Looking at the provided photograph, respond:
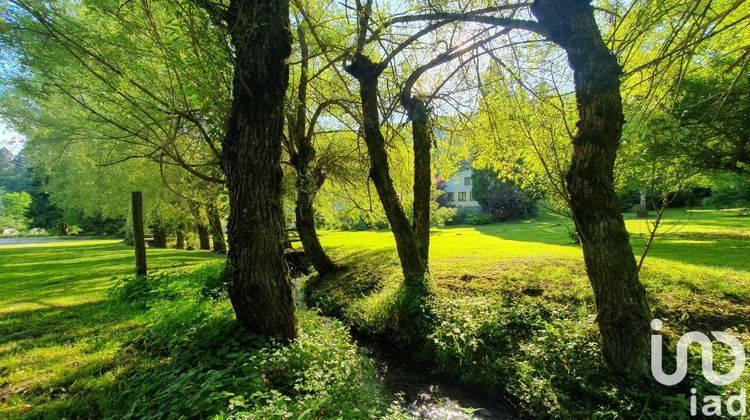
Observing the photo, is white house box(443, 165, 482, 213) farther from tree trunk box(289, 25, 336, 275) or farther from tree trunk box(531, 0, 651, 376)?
tree trunk box(531, 0, 651, 376)

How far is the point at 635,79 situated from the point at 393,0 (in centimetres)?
458

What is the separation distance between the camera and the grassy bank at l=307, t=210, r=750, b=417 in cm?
358

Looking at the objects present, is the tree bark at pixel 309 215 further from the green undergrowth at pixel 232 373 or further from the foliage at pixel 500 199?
the foliage at pixel 500 199

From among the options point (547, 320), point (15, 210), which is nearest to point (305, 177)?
point (547, 320)

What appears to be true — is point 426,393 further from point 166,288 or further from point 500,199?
point 500,199

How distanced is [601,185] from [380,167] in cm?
349

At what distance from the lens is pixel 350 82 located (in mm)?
6906

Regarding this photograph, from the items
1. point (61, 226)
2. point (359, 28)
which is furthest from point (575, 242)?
point (61, 226)

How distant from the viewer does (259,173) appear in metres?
3.46

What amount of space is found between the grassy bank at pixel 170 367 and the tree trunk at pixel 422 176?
314 cm

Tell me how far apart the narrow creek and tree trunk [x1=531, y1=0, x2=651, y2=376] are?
156 cm

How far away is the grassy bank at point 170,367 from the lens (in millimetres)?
2500

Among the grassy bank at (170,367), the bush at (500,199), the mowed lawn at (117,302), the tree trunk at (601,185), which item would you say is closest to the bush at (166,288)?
the grassy bank at (170,367)

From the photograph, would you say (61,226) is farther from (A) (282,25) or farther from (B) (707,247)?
(B) (707,247)
